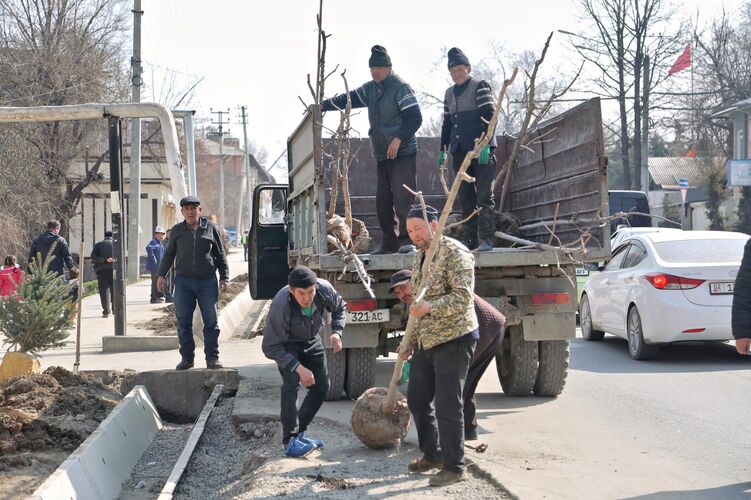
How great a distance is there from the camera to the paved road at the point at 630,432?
230 inches

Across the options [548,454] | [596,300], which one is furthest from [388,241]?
[596,300]

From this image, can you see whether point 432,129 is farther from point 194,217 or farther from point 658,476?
point 658,476

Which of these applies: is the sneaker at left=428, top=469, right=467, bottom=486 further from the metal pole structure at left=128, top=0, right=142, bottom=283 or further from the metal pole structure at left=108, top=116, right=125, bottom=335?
the metal pole structure at left=128, top=0, right=142, bottom=283

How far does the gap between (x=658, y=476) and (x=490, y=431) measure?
1758 mm

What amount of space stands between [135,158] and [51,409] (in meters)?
19.9

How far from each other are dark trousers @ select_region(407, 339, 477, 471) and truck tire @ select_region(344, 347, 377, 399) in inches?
104

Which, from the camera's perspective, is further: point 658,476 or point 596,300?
point 596,300

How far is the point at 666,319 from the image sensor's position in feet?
36.6

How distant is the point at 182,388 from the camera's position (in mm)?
10266

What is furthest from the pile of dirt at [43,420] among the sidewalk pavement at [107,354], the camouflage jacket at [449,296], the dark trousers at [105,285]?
the dark trousers at [105,285]

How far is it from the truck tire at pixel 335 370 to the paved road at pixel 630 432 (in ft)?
4.33

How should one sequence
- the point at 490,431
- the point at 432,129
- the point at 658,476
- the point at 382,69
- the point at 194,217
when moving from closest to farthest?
1. the point at 658,476
2. the point at 490,431
3. the point at 382,69
4. the point at 194,217
5. the point at 432,129

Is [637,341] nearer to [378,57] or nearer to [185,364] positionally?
[378,57]

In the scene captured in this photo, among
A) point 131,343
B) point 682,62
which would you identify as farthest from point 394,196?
point 682,62
